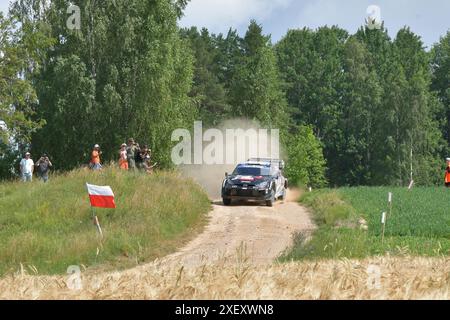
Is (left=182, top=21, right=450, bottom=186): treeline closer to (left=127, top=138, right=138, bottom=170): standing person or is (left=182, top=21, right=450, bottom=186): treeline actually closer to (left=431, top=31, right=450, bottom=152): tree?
(left=431, top=31, right=450, bottom=152): tree

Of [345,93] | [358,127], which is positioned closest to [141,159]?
[358,127]

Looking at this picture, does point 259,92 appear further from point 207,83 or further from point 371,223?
point 371,223

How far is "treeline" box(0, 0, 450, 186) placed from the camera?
4341 centimetres

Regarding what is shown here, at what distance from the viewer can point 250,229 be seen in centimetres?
2452

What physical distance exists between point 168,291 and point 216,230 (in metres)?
19.9

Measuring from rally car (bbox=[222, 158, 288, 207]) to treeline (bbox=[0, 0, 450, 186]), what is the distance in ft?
39.1

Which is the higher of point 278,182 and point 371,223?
point 278,182

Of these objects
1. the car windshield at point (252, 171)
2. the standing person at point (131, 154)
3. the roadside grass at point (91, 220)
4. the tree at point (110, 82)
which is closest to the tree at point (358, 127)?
the tree at point (110, 82)

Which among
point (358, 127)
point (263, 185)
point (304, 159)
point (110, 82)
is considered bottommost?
point (263, 185)

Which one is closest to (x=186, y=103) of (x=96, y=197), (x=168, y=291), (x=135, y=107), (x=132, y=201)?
(x=135, y=107)

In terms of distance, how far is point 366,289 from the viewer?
4.59 meters

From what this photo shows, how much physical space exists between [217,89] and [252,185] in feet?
168

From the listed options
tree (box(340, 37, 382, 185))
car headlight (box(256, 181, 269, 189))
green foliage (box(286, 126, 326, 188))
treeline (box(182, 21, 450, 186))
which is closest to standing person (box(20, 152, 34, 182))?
car headlight (box(256, 181, 269, 189))

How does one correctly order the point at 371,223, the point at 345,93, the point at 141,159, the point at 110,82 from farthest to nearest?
1. the point at 345,93
2. the point at 110,82
3. the point at 141,159
4. the point at 371,223
